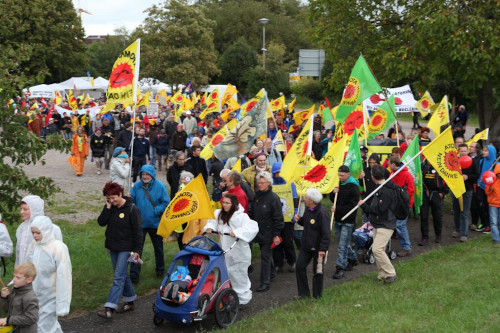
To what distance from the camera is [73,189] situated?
17.1 m

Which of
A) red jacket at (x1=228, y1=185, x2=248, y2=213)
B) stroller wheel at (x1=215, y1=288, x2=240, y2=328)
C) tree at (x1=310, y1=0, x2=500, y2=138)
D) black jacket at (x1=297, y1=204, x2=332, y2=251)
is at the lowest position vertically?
stroller wheel at (x1=215, y1=288, x2=240, y2=328)

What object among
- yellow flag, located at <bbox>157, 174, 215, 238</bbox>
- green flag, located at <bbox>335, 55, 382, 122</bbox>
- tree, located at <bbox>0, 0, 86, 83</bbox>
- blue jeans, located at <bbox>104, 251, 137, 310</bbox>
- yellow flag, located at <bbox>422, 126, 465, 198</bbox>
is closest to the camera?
blue jeans, located at <bbox>104, 251, 137, 310</bbox>

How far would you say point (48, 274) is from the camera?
6.45 metres

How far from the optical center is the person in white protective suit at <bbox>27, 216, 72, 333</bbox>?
Answer: 640 cm

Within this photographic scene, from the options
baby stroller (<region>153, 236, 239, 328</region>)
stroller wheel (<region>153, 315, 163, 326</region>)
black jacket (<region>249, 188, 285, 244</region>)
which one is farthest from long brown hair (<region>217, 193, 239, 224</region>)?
stroller wheel (<region>153, 315, 163, 326</region>)

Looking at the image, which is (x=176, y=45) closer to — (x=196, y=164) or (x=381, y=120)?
(x=381, y=120)

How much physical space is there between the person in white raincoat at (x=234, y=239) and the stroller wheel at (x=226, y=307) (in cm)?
48

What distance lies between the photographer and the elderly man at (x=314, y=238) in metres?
8.26

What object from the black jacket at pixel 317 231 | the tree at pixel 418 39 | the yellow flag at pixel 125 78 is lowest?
the black jacket at pixel 317 231

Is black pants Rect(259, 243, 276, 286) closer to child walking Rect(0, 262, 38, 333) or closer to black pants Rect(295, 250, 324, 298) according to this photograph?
black pants Rect(295, 250, 324, 298)

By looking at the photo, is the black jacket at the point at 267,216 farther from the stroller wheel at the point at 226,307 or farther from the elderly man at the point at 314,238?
the stroller wheel at the point at 226,307

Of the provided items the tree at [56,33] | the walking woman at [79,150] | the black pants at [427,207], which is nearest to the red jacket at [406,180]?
the black pants at [427,207]

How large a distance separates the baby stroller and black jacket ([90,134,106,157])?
12.1m

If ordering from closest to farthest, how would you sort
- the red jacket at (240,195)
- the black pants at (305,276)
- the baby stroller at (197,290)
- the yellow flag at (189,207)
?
the baby stroller at (197,290) → the black pants at (305,276) → the yellow flag at (189,207) → the red jacket at (240,195)
